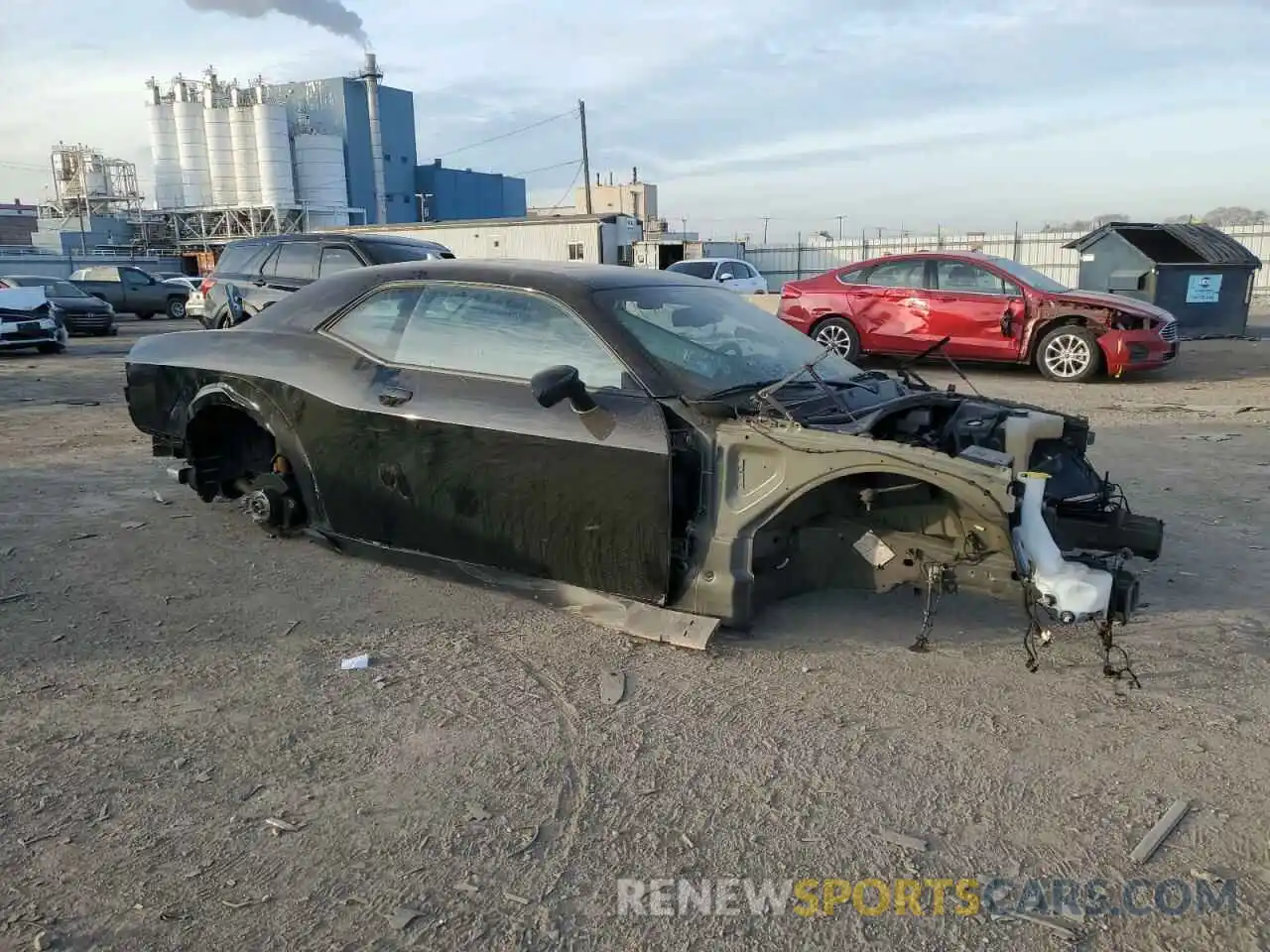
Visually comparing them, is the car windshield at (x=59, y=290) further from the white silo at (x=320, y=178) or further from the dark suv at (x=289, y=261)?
the white silo at (x=320, y=178)

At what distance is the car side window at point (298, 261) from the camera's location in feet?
38.6

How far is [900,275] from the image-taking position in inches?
475

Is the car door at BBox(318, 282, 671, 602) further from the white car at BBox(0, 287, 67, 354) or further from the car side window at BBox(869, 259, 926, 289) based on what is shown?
the white car at BBox(0, 287, 67, 354)

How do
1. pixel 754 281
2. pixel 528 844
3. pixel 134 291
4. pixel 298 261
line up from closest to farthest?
pixel 528 844 < pixel 298 261 < pixel 754 281 < pixel 134 291

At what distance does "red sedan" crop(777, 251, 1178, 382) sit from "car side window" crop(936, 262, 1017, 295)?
1cm

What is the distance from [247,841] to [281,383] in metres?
2.61

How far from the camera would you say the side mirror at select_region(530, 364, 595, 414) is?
11.6 ft

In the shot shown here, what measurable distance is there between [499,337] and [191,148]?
59.4 metres

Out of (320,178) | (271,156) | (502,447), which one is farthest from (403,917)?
(320,178)

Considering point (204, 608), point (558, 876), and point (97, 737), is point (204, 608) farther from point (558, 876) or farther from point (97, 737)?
point (558, 876)

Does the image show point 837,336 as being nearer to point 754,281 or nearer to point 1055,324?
point 1055,324

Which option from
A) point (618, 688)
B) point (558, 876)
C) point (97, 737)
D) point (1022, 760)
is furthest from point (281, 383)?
point (1022, 760)

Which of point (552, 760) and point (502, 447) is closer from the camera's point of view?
point (552, 760)

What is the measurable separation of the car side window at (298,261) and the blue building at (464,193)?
49.9m
